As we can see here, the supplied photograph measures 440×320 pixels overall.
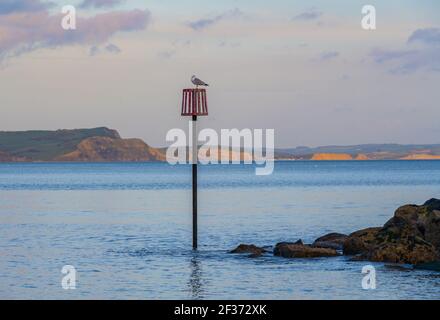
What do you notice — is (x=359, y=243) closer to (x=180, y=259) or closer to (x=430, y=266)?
(x=430, y=266)

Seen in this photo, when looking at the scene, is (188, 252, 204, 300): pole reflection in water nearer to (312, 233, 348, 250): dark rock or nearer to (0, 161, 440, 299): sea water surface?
(0, 161, 440, 299): sea water surface

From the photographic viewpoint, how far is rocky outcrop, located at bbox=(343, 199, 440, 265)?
37.6 metres

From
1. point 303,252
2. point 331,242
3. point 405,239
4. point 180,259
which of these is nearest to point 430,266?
point 405,239

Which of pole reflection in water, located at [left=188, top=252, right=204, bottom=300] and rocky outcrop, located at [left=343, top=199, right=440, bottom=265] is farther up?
rocky outcrop, located at [left=343, top=199, right=440, bottom=265]

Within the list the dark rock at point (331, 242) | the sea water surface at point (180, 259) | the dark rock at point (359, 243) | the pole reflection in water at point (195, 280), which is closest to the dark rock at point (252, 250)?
the sea water surface at point (180, 259)

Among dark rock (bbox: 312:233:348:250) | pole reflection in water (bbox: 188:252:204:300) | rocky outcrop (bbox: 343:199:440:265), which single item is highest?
rocky outcrop (bbox: 343:199:440:265)

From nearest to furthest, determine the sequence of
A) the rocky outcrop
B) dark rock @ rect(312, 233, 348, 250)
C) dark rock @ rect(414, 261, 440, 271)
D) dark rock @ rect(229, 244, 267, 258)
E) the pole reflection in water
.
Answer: the pole reflection in water, dark rock @ rect(414, 261, 440, 271), the rocky outcrop, dark rock @ rect(229, 244, 267, 258), dark rock @ rect(312, 233, 348, 250)

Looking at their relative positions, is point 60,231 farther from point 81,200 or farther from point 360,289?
point 81,200

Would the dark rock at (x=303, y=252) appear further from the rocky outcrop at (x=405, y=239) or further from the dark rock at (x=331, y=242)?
the dark rock at (x=331, y=242)

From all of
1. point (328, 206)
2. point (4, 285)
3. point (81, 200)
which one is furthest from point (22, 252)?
point (81, 200)

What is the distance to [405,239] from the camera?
124 ft

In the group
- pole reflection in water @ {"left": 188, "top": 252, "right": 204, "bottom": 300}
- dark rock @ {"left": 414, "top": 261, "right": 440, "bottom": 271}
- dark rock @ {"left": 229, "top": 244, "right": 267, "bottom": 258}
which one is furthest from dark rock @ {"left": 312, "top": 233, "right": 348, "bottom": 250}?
dark rock @ {"left": 414, "top": 261, "right": 440, "bottom": 271}

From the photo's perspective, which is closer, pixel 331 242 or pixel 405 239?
pixel 405 239
